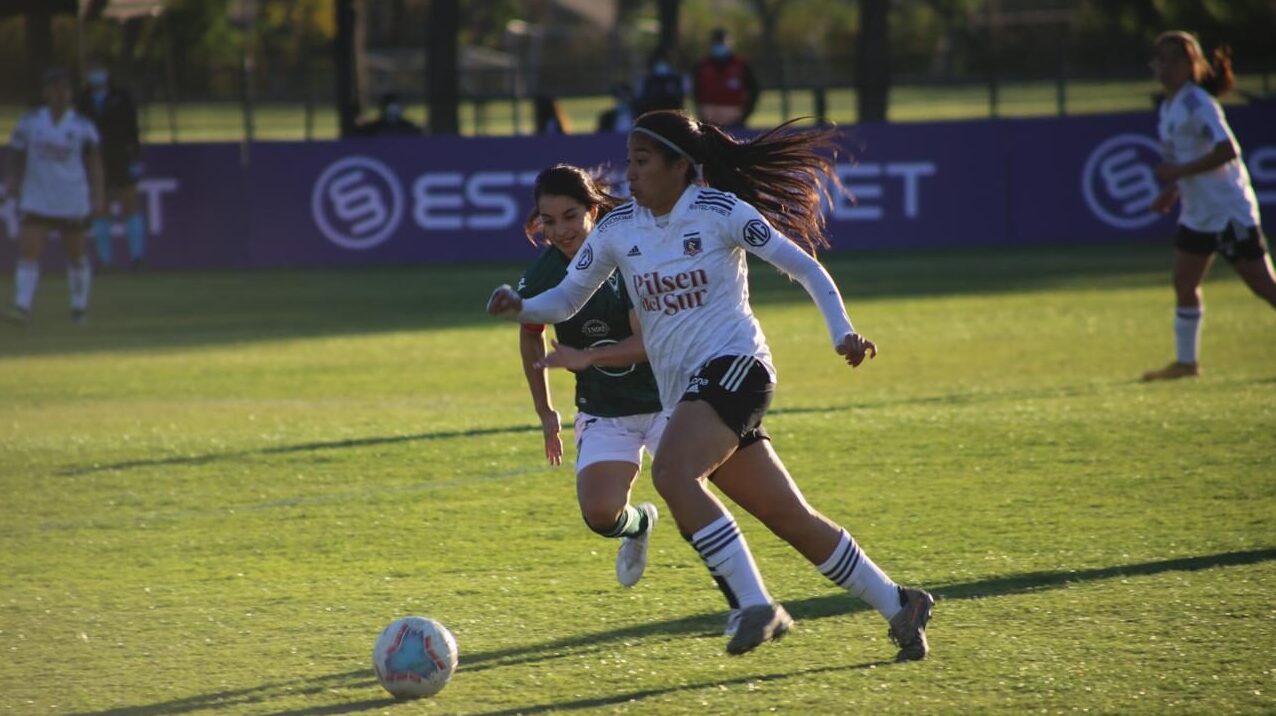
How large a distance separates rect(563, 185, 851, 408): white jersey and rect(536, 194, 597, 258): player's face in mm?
820

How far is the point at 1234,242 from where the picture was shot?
1189cm

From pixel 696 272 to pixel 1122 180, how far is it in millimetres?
17288

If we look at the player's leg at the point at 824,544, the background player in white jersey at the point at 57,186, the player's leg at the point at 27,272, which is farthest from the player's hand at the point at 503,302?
the player's leg at the point at 27,272

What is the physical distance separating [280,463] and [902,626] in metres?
5.32

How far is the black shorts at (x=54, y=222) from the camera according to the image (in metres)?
17.8

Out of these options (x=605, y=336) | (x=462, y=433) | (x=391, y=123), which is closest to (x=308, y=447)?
(x=462, y=433)

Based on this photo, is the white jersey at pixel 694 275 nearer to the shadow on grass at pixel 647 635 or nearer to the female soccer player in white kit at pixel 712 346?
the female soccer player in white kit at pixel 712 346

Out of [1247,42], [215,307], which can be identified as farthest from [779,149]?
[1247,42]

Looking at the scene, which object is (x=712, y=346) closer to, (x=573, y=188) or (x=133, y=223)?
(x=573, y=188)

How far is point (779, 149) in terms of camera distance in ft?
20.7

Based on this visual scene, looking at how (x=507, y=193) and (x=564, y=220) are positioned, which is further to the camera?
(x=507, y=193)

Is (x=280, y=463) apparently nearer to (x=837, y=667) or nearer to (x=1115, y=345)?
(x=837, y=667)

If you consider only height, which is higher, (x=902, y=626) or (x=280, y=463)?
(x=902, y=626)

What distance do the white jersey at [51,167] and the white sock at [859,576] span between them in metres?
14.0
